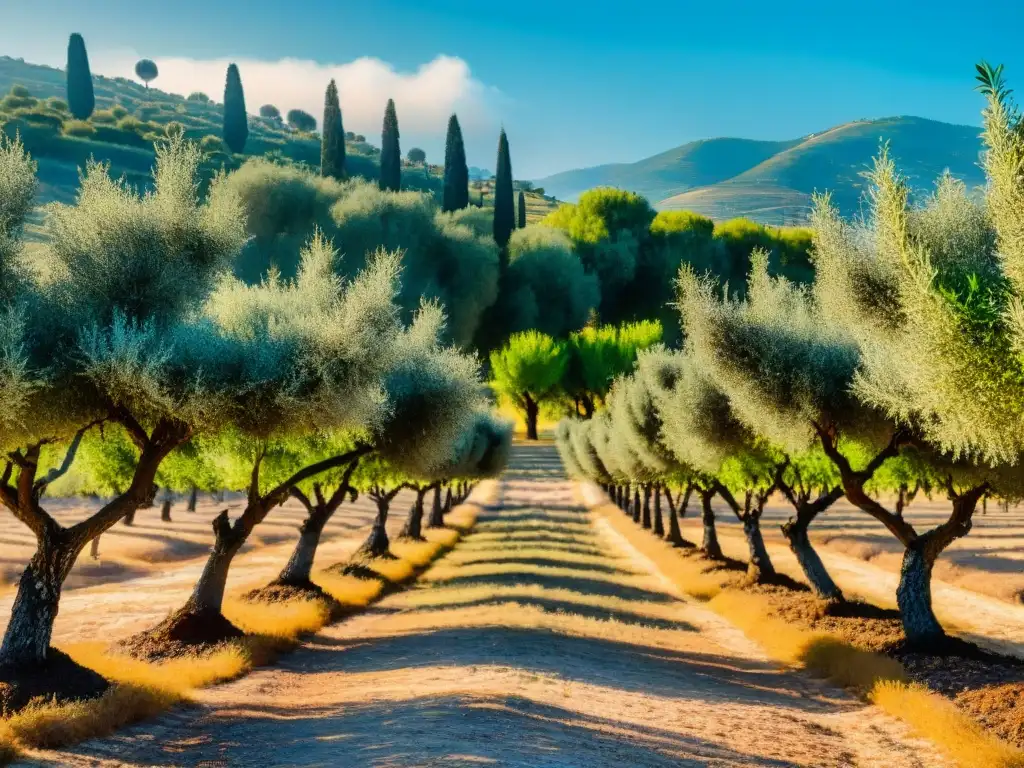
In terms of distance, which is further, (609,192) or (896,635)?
(609,192)

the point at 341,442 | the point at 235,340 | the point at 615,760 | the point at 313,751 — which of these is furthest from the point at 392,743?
the point at 341,442

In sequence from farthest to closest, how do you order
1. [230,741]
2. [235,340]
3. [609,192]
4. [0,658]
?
[609,192], [235,340], [0,658], [230,741]

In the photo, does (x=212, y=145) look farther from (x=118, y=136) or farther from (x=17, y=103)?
(x=17, y=103)

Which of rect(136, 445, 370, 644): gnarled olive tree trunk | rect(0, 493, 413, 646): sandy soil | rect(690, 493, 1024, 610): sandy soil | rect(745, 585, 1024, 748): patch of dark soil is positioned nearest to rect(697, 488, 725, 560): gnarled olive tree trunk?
rect(690, 493, 1024, 610): sandy soil

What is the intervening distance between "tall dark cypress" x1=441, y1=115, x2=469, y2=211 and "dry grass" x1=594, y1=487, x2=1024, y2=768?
6984 cm

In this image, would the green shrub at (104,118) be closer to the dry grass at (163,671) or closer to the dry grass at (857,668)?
the dry grass at (163,671)

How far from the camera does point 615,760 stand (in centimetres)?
1291

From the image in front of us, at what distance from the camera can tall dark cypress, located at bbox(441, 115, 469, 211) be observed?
106 meters

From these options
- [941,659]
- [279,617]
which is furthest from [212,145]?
[941,659]

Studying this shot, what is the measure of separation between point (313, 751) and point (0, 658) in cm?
582

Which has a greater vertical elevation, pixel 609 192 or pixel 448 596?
pixel 609 192

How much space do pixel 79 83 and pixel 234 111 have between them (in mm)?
24921

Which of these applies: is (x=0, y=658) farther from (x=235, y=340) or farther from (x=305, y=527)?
(x=305, y=527)

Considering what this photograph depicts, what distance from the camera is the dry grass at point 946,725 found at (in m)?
13.9
